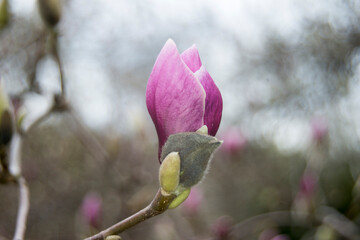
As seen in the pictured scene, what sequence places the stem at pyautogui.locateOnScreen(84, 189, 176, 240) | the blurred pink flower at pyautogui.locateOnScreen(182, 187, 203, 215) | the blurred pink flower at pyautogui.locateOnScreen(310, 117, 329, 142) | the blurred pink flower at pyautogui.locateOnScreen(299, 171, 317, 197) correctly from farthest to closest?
the blurred pink flower at pyautogui.locateOnScreen(182, 187, 203, 215) → the blurred pink flower at pyautogui.locateOnScreen(310, 117, 329, 142) → the blurred pink flower at pyautogui.locateOnScreen(299, 171, 317, 197) → the stem at pyautogui.locateOnScreen(84, 189, 176, 240)

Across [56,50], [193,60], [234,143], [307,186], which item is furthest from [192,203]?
[193,60]

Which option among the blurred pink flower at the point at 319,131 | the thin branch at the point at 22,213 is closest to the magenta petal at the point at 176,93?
the thin branch at the point at 22,213

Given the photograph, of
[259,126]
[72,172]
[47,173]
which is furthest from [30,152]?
[259,126]

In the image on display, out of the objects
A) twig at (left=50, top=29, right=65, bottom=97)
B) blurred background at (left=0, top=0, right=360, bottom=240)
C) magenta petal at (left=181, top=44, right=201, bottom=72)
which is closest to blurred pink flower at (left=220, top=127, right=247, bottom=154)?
blurred background at (left=0, top=0, right=360, bottom=240)

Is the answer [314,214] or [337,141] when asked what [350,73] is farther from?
[314,214]

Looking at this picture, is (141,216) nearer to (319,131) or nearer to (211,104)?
(211,104)

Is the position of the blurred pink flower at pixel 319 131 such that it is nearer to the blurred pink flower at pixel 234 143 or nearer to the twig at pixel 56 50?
the blurred pink flower at pixel 234 143

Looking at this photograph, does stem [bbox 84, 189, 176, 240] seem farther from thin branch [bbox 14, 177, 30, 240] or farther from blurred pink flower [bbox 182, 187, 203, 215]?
blurred pink flower [bbox 182, 187, 203, 215]
